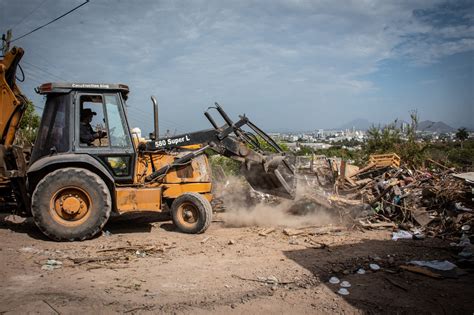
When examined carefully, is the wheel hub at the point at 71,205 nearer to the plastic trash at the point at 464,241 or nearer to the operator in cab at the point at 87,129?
the operator in cab at the point at 87,129

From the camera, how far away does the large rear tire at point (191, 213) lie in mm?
6734

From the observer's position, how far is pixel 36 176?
6477 mm

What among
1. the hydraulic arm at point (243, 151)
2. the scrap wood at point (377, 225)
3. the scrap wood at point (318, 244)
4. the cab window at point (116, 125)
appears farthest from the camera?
the scrap wood at point (377, 225)

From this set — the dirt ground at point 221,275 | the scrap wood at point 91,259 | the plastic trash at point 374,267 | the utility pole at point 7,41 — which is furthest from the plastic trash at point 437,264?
the utility pole at point 7,41

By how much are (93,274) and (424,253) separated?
5058 mm

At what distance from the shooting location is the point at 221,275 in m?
4.79

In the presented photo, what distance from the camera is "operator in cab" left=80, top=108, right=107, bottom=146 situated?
6680 millimetres

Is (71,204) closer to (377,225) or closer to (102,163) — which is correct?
(102,163)

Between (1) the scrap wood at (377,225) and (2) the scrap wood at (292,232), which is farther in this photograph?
(1) the scrap wood at (377,225)

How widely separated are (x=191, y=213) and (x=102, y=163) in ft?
6.12

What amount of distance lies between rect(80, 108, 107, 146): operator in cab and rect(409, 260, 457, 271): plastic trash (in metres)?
5.76

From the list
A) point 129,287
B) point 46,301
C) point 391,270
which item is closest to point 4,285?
point 46,301

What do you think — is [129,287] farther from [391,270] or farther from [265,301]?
[391,270]

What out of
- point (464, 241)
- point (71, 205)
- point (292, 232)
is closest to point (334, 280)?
point (292, 232)
